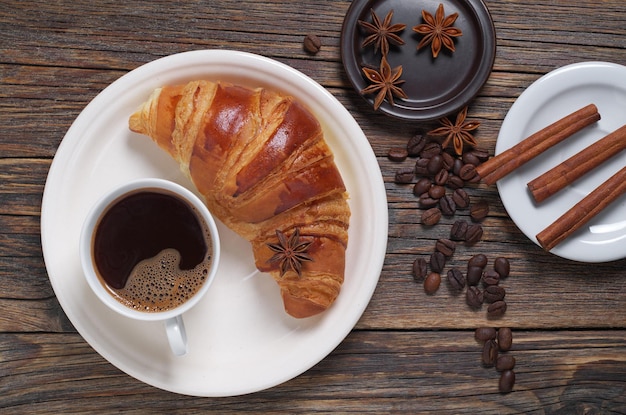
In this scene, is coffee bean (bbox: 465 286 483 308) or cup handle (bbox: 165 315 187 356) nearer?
cup handle (bbox: 165 315 187 356)

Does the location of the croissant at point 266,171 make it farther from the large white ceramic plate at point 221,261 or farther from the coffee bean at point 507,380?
the coffee bean at point 507,380

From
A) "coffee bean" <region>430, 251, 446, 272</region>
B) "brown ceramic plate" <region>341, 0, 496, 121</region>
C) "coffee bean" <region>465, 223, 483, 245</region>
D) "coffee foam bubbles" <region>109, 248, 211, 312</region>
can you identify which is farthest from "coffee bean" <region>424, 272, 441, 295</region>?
"coffee foam bubbles" <region>109, 248, 211, 312</region>

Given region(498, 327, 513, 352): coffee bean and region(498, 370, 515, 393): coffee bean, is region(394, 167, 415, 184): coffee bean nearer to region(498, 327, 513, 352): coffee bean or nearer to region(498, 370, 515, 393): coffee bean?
region(498, 327, 513, 352): coffee bean

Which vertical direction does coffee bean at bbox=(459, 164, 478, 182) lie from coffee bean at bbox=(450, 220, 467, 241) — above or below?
above

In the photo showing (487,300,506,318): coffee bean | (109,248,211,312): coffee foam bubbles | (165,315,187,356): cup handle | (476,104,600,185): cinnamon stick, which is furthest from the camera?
(487,300,506,318): coffee bean

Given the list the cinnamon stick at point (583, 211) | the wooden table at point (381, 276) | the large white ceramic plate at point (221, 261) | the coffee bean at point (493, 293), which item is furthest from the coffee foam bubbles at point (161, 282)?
the cinnamon stick at point (583, 211)

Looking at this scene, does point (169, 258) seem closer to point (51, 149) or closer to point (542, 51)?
point (51, 149)
